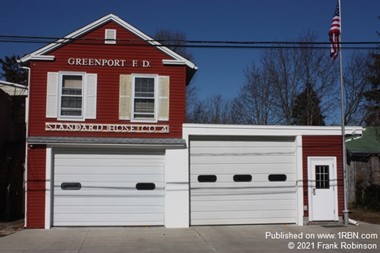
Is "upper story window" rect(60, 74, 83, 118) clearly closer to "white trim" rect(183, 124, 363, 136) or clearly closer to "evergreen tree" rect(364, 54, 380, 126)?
"white trim" rect(183, 124, 363, 136)

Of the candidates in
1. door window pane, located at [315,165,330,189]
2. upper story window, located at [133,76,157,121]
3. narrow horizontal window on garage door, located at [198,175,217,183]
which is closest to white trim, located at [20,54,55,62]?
upper story window, located at [133,76,157,121]

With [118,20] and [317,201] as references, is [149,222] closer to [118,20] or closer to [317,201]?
[317,201]

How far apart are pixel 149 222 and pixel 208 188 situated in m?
2.35

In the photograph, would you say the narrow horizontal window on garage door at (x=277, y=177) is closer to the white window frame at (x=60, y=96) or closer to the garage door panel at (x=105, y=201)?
the garage door panel at (x=105, y=201)

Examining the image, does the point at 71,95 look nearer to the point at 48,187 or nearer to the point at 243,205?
the point at 48,187

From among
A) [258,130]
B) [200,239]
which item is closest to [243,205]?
[258,130]

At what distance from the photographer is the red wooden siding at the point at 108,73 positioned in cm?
1695

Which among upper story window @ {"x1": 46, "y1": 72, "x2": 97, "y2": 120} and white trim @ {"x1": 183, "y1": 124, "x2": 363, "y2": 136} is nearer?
upper story window @ {"x1": 46, "y1": 72, "x2": 97, "y2": 120}

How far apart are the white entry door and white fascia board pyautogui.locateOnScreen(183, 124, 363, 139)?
0.98 meters

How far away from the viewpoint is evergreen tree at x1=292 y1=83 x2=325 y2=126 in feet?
135

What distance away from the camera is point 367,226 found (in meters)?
16.9

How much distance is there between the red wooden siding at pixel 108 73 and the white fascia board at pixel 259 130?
594 millimetres

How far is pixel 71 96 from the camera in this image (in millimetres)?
17141

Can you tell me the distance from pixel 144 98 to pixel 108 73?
59.9 inches
